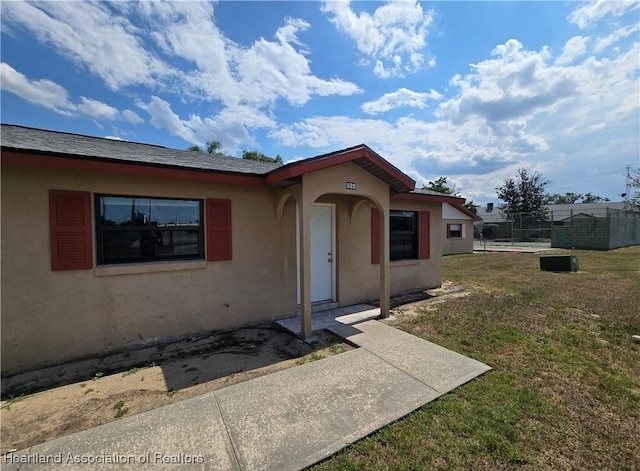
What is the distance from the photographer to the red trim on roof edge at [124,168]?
344 centimetres

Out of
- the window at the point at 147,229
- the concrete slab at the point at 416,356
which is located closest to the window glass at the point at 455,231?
the concrete slab at the point at 416,356

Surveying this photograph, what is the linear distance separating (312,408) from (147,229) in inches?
147

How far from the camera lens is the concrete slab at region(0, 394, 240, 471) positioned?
2.19 metres

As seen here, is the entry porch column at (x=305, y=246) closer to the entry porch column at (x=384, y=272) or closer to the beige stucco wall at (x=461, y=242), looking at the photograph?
the entry porch column at (x=384, y=272)

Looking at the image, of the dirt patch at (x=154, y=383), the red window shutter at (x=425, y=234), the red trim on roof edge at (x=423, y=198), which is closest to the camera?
the dirt patch at (x=154, y=383)

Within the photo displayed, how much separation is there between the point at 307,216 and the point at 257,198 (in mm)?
1332

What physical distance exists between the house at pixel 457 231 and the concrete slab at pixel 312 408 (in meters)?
17.7

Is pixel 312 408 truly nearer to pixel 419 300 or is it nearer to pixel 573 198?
pixel 419 300

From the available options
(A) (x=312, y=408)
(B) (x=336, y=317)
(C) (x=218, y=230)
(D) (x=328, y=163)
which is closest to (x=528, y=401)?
(A) (x=312, y=408)

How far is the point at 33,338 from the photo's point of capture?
3842mm

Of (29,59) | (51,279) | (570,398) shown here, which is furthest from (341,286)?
(29,59)

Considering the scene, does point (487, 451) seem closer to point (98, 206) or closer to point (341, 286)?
point (341, 286)

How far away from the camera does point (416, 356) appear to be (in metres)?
3.95

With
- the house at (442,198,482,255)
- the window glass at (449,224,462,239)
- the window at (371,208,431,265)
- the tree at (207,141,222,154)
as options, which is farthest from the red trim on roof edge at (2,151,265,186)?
the tree at (207,141,222,154)
